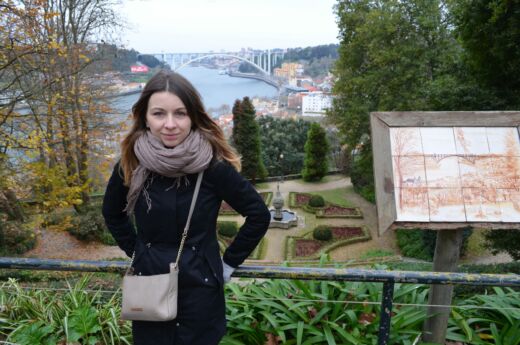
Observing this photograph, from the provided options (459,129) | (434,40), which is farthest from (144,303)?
(434,40)

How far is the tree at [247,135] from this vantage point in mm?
24375

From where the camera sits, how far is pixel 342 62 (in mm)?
19484

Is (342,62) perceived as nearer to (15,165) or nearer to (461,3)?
(461,3)

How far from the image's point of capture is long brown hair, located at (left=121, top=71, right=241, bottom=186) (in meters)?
1.89

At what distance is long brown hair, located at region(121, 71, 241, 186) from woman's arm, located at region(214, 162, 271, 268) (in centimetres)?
8

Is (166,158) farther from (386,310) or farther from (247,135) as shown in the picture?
(247,135)

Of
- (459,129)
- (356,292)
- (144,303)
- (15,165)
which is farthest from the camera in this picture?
(15,165)

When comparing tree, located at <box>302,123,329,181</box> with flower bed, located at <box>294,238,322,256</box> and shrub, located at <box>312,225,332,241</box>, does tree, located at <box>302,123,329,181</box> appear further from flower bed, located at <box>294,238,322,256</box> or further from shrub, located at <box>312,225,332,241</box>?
flower bed, located at <box>294,238,322,256</box>

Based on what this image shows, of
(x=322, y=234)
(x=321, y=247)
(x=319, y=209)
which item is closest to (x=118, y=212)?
(x=321, y=247)

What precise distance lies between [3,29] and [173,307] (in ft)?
30.0

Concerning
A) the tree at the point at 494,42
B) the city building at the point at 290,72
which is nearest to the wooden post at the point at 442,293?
the tree at the point at 494,42

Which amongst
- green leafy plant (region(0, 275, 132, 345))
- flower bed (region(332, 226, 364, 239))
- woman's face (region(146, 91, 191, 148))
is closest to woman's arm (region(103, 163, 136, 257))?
woman's face (region(146, 91, 191, 148))

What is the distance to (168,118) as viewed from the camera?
6.22 feet

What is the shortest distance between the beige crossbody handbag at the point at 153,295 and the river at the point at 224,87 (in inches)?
2521
